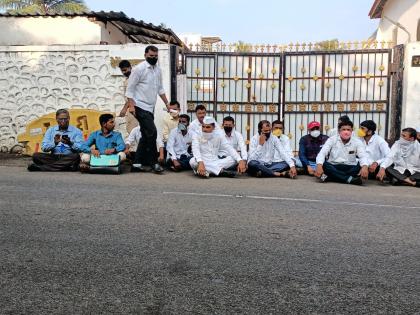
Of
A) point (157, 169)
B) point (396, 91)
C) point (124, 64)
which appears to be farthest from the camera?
point (396, 91)

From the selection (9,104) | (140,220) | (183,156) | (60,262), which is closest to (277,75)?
(183,156)

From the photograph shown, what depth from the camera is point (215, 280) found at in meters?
3.21

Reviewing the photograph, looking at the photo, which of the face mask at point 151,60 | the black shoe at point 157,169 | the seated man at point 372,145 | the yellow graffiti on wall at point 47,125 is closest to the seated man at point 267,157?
the seated man at point 372,145

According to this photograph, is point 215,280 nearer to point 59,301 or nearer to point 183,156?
point 59,301

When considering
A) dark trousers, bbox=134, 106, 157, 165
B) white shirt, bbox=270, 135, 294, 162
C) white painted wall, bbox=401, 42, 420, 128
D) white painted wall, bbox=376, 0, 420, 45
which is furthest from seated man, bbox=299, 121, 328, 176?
white painted wall, bbox=376, 0, 420, 45

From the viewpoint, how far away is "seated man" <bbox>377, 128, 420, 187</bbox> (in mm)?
8256

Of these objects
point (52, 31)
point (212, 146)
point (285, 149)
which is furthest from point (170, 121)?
point (52, 31)

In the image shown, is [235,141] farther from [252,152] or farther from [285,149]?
[285,149]

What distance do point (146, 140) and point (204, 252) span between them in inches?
200

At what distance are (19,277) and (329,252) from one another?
2.24 m

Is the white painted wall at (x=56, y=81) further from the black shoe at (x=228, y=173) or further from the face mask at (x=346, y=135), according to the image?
the face mask at (x=346, y=135)

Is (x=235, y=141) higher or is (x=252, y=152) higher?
(x=235, y=141)

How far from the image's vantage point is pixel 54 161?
28.8 feet

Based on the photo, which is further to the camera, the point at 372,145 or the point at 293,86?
the point at 293,86
